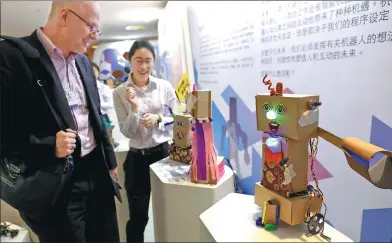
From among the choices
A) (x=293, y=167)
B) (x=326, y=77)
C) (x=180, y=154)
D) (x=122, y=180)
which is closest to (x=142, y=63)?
(x=180, y=154)

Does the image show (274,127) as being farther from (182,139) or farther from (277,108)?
(182,139)

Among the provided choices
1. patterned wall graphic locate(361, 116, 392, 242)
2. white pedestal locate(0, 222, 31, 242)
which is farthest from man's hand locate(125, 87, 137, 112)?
patterned wall graphic locate(361, 116, 392, 242)

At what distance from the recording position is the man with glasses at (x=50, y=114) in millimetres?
658

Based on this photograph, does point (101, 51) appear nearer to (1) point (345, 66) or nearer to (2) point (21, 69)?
(2) point (21, 69)

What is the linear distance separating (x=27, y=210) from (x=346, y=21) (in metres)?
1.01

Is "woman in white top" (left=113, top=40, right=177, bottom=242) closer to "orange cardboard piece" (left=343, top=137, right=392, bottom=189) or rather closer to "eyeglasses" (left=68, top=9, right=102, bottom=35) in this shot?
"eyeglasses" (left=68, top=9, right=102, bottom=35)

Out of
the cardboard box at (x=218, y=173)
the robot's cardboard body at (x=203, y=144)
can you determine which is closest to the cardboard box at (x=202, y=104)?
the robot's cardboard body at (x=203, y=144)

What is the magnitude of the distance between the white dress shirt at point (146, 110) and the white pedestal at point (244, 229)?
2.19 feet

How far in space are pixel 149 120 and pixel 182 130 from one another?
16 centimetres

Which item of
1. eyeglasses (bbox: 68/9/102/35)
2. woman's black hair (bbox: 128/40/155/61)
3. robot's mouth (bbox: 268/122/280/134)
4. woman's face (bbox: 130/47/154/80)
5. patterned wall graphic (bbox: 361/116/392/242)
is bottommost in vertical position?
patterned wall graphic (bbox: 361/116/392/242)

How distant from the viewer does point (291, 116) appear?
1.76 feet

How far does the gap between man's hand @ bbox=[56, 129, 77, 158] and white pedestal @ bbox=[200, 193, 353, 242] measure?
1.23 ft

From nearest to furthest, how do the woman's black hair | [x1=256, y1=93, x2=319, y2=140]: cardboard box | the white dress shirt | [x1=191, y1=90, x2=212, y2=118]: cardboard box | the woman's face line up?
1. [x1=256, y1=93, x2=319, y2=140]: cardboard box
2. [x1=191, y1=90, x2=212, y2=118]: cardboard box
3. the woman's black hair
4. the woman's face
5. the white dress shirt

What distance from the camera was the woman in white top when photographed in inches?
47.3
